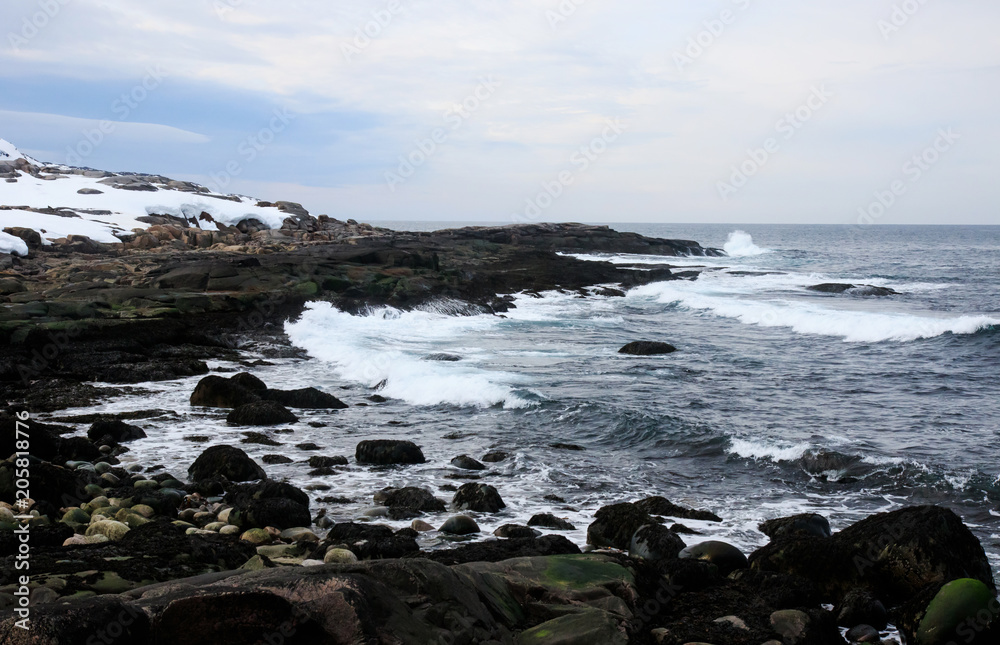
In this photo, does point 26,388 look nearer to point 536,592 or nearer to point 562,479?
point 562,479

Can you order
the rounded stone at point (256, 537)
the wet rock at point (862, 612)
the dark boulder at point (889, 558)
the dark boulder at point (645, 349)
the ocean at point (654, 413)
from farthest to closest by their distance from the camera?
the dark boulder at point (645, 349), the ocean at point (654, 413), the rounded stone at point (256, 537), the dark boulder at point (889, 558), the wet rock at point (862, 612)

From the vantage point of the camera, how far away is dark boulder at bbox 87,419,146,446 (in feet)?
38.3

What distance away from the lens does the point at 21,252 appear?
1368 inches

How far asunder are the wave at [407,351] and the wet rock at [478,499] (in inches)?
227

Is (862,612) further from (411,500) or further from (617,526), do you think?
(411,500)

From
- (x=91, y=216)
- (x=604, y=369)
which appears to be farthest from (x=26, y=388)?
(x=91, y=216)

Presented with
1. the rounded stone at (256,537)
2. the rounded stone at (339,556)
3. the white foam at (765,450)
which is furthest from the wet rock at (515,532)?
the white foam at (765,450)

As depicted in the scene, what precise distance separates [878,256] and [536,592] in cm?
8282

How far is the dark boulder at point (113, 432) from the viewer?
38.3ft

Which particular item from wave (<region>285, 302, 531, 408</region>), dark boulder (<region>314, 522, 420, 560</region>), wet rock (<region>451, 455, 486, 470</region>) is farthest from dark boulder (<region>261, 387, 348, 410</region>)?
dark boulder (<region>314, 522, 420, 560</region>)

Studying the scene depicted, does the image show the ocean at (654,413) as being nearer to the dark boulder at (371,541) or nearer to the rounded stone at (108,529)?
the dark boulder at (371,541)

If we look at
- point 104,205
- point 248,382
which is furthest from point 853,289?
point 104,205

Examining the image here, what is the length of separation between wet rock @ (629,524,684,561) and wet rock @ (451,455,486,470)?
3.83 meters

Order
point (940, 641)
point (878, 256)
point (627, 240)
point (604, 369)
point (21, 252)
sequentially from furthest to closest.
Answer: point (878, 256), point (627, 240), point (21, 252), point (604, 369), point (940, 641)
